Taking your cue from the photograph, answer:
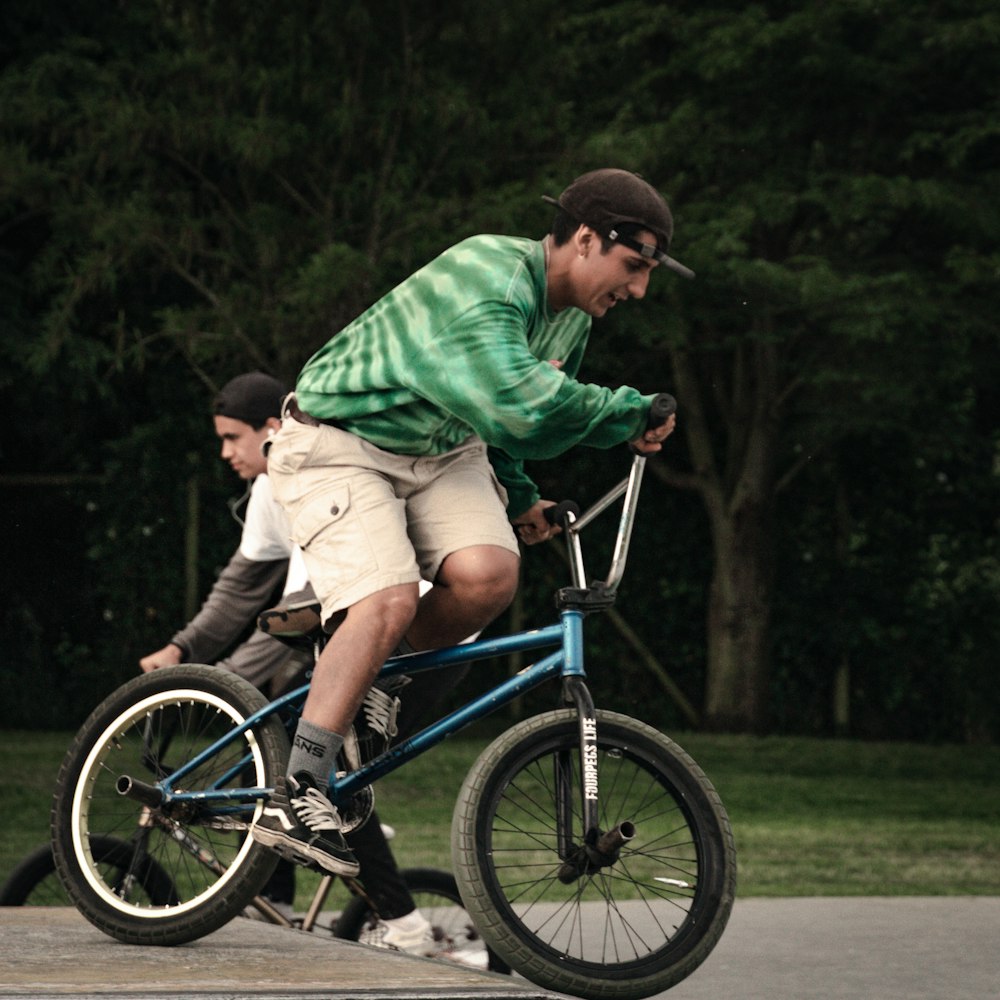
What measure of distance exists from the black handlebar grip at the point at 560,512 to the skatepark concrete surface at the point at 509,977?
3.74ft

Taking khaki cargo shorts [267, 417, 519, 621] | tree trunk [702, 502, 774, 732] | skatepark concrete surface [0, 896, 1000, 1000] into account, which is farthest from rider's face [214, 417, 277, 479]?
tree trunk [702, 502, 774, 732]

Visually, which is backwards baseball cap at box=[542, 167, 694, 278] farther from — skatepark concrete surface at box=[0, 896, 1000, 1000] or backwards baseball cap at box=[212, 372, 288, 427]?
backwards baseball cap at box=[212, 372, 288, 427]

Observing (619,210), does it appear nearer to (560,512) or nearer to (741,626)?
(560,512)

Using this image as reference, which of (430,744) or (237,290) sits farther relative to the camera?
(237,290)

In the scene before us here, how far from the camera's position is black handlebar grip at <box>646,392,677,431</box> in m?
4.43

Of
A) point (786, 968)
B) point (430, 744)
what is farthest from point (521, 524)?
point (786, 968)

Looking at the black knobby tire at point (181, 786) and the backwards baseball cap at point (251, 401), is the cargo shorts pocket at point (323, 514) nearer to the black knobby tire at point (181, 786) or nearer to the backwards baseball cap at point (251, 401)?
the black knobby tire at point (181, 786)

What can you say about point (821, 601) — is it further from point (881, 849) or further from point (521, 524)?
point (521, 524)

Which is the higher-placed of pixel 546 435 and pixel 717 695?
pixel 546 435

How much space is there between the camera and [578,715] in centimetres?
456

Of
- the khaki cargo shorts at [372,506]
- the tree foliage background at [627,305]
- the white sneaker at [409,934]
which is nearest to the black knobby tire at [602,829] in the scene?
the khaki cargo shorts at [372,506]

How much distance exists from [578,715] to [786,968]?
7.36 ft

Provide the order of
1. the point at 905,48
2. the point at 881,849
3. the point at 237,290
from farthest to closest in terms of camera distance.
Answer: the point at 905,48 → the point at 237,290 → the point at 881,849

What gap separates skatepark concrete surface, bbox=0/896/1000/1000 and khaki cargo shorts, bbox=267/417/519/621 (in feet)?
2.76
